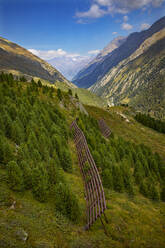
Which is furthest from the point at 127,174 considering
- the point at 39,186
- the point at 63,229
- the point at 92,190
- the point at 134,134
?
the point at 134,134

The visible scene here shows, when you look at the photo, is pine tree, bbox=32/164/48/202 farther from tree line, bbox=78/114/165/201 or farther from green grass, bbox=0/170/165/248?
tree line, bbox=78/114/165/201

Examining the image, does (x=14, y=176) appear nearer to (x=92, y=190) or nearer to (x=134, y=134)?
(x=92, y=190)

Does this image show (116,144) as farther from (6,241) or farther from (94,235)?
(6,241)

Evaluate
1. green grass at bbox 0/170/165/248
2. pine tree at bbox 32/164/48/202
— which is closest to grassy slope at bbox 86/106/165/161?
green grass at bbox 0/170/165/248

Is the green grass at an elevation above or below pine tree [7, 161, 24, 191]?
below

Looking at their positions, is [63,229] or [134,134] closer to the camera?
[63,229]

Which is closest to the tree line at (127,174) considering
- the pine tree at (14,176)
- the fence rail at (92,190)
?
the fence rail at (92,190)

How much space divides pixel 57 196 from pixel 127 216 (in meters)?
9.30

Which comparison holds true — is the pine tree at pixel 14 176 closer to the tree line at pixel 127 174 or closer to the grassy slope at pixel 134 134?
the tree line at pixel 127 174

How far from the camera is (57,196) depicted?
529 inches

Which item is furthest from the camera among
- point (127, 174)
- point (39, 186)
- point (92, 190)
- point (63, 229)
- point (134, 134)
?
point (134, 134)

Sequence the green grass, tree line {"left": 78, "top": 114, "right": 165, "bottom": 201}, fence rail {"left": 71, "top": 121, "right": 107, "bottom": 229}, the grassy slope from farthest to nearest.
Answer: the grassy slope, tree line {"left": 78, "top": 114, "right": 165, "bottom": 201}, fence rail {"left": 71, "top": 121, "right": 107, "bottom": 229}, the green grass

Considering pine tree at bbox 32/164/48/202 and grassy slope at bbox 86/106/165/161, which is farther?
grassy slope at bbox 86/106/165/161

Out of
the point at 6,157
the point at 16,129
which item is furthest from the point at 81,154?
the point at 6,157
